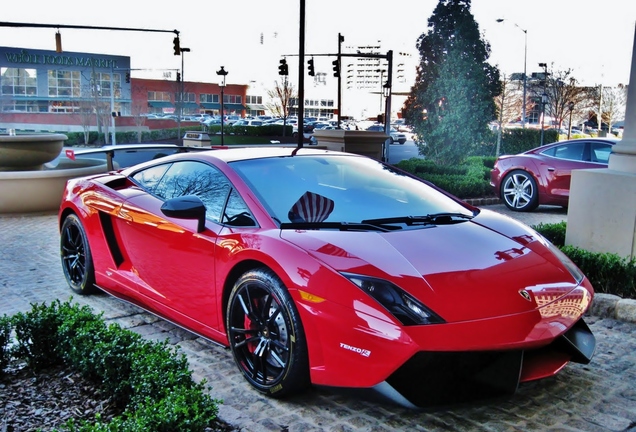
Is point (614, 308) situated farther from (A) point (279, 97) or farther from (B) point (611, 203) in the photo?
(A) point (279, 97)

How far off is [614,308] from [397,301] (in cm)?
292

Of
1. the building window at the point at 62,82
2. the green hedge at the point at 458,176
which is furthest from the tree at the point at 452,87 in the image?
the building window at the point at 62,82

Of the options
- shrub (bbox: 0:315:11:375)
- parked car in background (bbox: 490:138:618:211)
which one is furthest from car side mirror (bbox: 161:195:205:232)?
parked car in background (bbox: 490:138:618:211)

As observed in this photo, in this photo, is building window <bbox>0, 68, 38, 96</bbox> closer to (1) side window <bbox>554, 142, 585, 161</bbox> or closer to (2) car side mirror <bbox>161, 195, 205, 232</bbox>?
(1) side window <bbox>554, 142, 585, 161</bbox>

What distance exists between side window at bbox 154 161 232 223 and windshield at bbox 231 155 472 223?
0.18m

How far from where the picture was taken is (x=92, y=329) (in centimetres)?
369

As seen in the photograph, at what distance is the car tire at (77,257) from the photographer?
5672mm

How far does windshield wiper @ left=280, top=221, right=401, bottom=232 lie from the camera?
12.2ft

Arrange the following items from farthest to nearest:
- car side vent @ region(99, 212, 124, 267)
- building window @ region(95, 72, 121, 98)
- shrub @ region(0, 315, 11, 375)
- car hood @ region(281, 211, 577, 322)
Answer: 1. building window @ region(95, 72, 121, 98)
2. car side vent @ region(99, 212, 124, 267)
3. shrub @ region(0, 315, 11, 375)
4. car hood @ region(281, 211, 577, 322)

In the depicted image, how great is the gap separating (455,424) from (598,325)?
2288mm

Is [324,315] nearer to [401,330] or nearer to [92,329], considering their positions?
[401,330]

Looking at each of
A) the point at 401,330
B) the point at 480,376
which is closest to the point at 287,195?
the point at 401,330

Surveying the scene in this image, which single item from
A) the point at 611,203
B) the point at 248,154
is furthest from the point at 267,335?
the point at 611,203

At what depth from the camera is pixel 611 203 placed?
643cm
